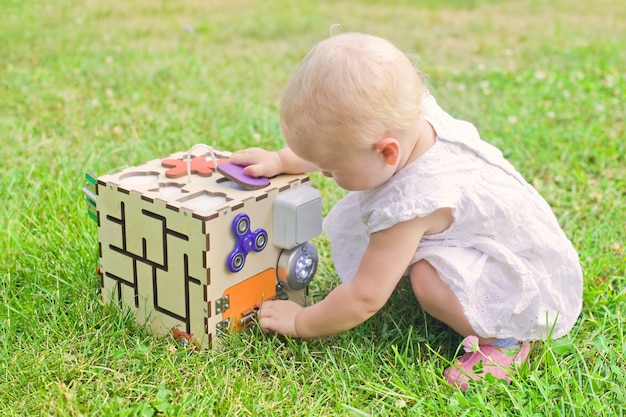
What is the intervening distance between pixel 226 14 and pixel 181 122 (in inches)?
107

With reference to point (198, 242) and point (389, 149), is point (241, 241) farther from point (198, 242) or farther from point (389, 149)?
point (389, 149)

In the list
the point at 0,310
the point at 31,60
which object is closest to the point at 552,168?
the point at 0,310

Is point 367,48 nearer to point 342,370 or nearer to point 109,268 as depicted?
point 342,370

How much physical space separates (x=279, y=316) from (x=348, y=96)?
2.06ft

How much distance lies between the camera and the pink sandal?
1.74 meters

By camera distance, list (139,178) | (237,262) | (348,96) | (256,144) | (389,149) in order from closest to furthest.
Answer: (348,96) < (389,149) < (237,262) < (139,178) < (256,144)

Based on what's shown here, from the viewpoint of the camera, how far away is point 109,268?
192cm

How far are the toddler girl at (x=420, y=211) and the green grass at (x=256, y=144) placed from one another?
0.10 metres

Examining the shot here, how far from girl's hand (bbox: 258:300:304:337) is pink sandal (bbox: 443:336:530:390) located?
15.6 inches

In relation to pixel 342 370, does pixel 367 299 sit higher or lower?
higher

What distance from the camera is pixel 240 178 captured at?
1.81 m

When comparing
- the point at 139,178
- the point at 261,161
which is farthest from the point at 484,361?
the point at 139,178

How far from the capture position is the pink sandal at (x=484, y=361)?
1.74m

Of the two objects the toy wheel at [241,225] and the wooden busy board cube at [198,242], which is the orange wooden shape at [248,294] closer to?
the wooden busy board cube at [198,242]
